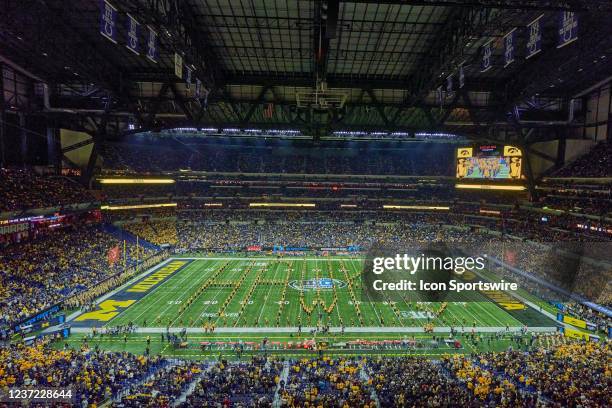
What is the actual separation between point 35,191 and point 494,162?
54.3m

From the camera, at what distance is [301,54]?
25.4 m

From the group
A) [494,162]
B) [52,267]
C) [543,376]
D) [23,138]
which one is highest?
[23,138]

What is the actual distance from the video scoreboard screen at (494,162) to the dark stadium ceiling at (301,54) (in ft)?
29.0

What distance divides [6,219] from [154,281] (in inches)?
579

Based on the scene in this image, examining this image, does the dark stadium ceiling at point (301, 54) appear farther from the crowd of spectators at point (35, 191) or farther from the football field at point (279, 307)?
the football field at point (279, 307)

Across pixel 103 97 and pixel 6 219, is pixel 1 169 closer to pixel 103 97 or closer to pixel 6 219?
pixel 6 219

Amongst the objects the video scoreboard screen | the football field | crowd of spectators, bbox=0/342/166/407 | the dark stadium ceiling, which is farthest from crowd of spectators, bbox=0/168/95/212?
the video scoreboard screen

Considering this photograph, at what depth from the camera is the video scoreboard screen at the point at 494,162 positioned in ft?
149

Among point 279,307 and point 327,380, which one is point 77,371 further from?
point 279,307

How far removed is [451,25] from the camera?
69.9 feet

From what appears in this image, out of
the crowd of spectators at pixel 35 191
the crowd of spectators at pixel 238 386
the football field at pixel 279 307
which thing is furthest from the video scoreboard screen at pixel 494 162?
the crowd of spectators at pixel 35 191

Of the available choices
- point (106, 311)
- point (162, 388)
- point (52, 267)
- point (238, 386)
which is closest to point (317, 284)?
point (106, 311)

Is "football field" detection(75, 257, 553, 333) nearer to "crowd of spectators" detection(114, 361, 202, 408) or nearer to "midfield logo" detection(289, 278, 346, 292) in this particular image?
"midfield logo" detection(289, 278, 346, 292)

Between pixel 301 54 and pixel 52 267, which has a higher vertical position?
pixel 301 54
